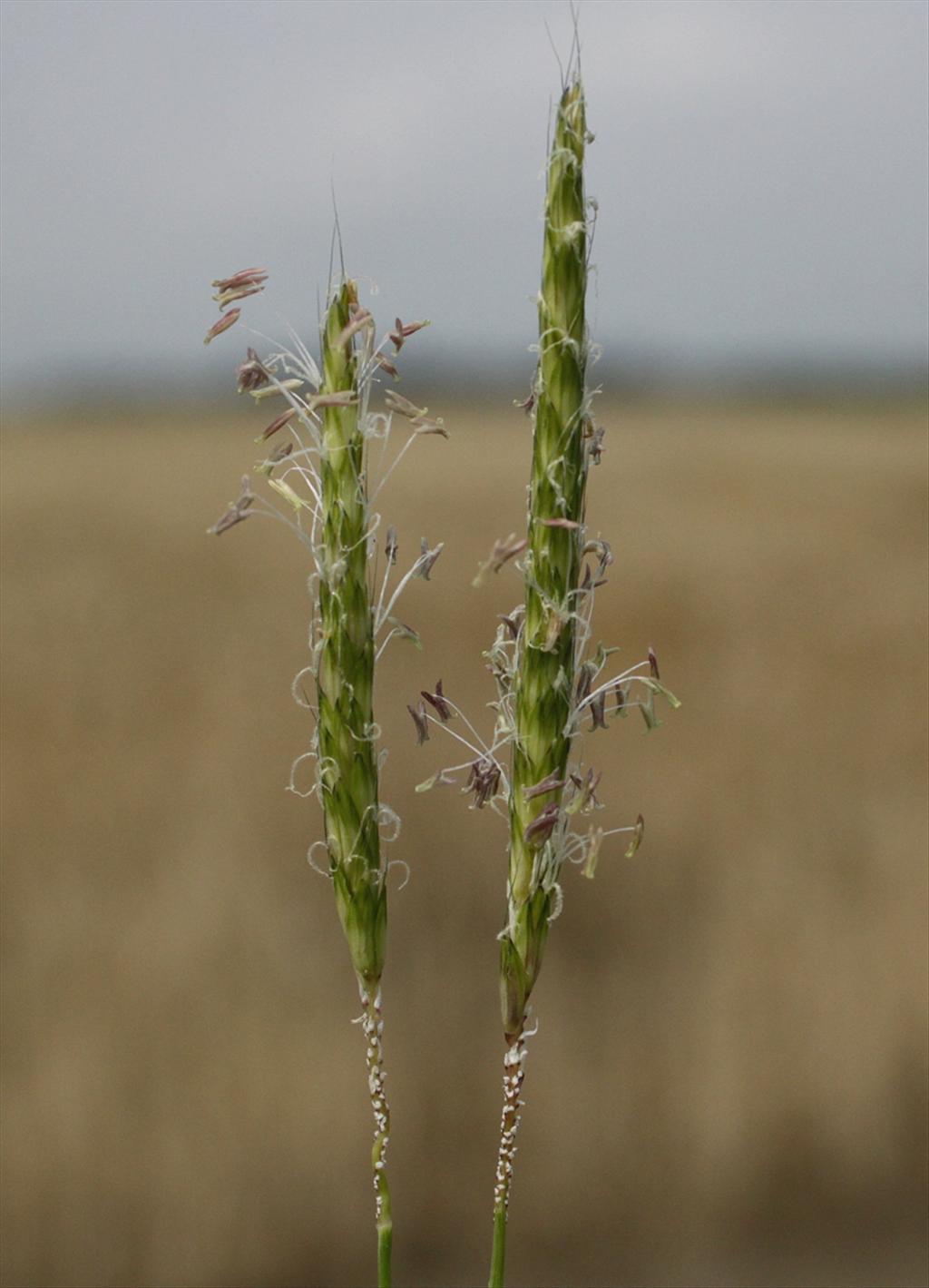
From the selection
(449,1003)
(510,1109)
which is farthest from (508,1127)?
(449,1003)

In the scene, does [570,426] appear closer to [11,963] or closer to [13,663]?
[11,963]

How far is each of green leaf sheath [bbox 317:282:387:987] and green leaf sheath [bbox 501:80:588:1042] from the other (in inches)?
2.6

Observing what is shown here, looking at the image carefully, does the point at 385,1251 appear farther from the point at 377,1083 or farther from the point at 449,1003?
the point at 449,1003

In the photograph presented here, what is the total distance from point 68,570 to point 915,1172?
2.43 meters

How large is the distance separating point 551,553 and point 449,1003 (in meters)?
1.57

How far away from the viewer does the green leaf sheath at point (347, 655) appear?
510 mm

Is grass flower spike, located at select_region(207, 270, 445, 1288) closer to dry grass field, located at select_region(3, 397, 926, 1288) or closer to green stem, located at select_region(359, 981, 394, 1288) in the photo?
green stem, located at select_region(359, 981, 394, 1288)

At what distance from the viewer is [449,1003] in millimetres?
1938

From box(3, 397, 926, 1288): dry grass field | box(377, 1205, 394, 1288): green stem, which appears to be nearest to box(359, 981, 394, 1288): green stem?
box(377, 1205, 394, 1288): green stem

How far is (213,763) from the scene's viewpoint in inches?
87.6

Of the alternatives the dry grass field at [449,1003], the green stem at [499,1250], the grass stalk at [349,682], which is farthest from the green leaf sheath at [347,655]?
the dry grass field at [449,1003]

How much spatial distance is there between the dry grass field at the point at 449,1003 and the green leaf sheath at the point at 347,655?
147 centimetres

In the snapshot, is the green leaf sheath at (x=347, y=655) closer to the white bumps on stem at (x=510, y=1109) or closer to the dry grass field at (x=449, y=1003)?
the white bumps on stem at (x=510, y=1109)

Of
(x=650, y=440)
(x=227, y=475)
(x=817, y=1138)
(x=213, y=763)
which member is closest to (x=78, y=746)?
(x=213, y=763)
